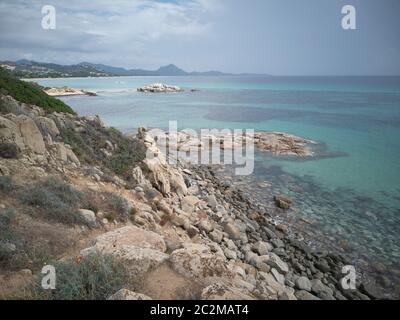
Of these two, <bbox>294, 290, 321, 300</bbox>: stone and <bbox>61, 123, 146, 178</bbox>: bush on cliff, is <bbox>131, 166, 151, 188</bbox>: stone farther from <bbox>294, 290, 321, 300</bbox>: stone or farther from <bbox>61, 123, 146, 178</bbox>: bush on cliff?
<bbox>294, 290, 321, 300</bbox>: stone

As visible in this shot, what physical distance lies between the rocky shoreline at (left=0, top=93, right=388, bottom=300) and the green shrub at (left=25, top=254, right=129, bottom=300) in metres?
0.28

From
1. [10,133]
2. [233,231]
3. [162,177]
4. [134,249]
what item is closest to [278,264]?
[233,231]

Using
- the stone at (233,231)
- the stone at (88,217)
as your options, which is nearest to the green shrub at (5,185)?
the stone at (88,217)

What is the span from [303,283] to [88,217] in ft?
23.8

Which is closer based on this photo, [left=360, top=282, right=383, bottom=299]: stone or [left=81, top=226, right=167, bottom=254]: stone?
[left=81, top=226, right=167, bottom=254]: stone

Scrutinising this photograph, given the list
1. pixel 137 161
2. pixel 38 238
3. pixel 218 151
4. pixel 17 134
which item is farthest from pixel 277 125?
pixel 38 238

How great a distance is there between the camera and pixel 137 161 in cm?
1493

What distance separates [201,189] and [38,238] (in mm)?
11183

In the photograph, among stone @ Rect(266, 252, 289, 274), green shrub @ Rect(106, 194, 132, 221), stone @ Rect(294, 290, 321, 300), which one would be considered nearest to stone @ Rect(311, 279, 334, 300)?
stone @ Rect(294, 290, 321, 300)

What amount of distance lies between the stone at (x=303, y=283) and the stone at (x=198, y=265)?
15.5 feet

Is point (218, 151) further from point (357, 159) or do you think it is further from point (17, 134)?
point (17, 134)

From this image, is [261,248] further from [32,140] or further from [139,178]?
Result: [32,140]

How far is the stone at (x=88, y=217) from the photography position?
7914 mm

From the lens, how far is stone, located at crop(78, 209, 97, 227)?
26.0 feet
